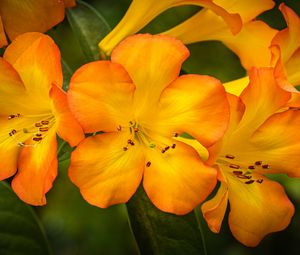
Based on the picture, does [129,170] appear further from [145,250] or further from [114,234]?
[114,234]

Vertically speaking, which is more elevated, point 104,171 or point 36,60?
point 36,60

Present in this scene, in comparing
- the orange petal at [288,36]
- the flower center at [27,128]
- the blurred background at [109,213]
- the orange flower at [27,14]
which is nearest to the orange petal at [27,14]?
the orange flower at [27,14]

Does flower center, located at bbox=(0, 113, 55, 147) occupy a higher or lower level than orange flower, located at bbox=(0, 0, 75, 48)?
lower

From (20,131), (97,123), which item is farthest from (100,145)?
(20,131)

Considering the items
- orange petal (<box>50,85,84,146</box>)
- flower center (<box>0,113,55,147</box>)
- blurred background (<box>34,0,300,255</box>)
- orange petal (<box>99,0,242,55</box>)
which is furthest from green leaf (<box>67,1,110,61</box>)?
blurred background (<box>34,0,300,255</box>)

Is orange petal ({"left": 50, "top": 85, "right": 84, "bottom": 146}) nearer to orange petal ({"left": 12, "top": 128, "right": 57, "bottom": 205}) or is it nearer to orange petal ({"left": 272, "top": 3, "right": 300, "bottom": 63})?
orange petal ({"left": 12, "top": 128, "right": 57, "bottom": 205})

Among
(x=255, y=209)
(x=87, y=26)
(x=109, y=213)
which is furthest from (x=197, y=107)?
(x=109, y=213)

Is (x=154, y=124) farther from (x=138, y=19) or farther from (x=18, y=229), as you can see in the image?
(x=18, y=229)
